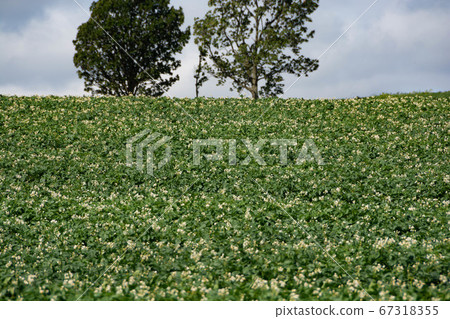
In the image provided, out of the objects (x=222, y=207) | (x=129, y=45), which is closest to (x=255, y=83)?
(x=129, y=45)

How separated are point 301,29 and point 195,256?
35.8m

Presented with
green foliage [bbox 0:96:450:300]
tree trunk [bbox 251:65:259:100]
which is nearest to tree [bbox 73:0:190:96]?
tree trunk [bbox 251:65:259:100]

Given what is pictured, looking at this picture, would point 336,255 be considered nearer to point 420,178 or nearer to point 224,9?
point 420,178

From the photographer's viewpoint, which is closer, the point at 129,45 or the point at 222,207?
the point at 222,207

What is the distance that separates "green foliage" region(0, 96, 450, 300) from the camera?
25.7ft

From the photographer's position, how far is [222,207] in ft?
42.7

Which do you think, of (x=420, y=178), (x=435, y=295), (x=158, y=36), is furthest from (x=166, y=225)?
(x=158, y=36)

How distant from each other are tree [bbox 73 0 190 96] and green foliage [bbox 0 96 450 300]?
20546mm

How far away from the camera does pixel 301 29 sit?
1582 inches

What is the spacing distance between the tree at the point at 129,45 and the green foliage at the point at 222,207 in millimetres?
20546

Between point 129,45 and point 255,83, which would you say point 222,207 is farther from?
point 129,45

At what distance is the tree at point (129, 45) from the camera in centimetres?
4466

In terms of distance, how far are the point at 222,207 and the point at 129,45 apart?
3651 centimetres
